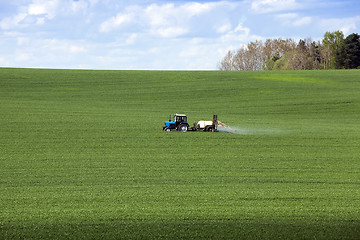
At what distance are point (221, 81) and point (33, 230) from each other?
36.4 meters

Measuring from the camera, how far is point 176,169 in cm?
1470

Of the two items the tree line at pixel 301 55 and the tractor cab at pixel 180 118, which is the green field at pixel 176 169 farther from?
the tree line at pixel 301 55

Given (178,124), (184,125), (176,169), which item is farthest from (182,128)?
(176,169)

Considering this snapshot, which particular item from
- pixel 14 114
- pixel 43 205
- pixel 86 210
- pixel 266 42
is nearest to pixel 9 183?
pixel 43 205

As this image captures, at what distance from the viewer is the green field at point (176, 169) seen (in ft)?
30.4

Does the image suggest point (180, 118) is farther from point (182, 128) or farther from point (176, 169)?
point (176, 169)

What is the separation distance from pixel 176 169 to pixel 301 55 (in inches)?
2616

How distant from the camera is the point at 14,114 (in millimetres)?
26844

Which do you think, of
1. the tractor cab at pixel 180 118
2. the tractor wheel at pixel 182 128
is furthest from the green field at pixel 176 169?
the tractor cab at pixel 180 118

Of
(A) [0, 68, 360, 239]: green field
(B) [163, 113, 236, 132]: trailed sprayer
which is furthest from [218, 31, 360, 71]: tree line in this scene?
(B) [163, 113, 236, 132]: trailed sprayer

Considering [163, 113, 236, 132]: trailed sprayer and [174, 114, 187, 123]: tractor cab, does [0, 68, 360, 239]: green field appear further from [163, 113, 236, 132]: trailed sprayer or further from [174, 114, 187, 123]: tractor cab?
[174, 114, 187, 123]: tractor cab

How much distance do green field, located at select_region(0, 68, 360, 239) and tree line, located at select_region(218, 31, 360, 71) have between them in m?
41.5

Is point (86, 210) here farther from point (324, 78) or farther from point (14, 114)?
point (324, 78)

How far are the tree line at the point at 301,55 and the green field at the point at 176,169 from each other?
4148 cm
